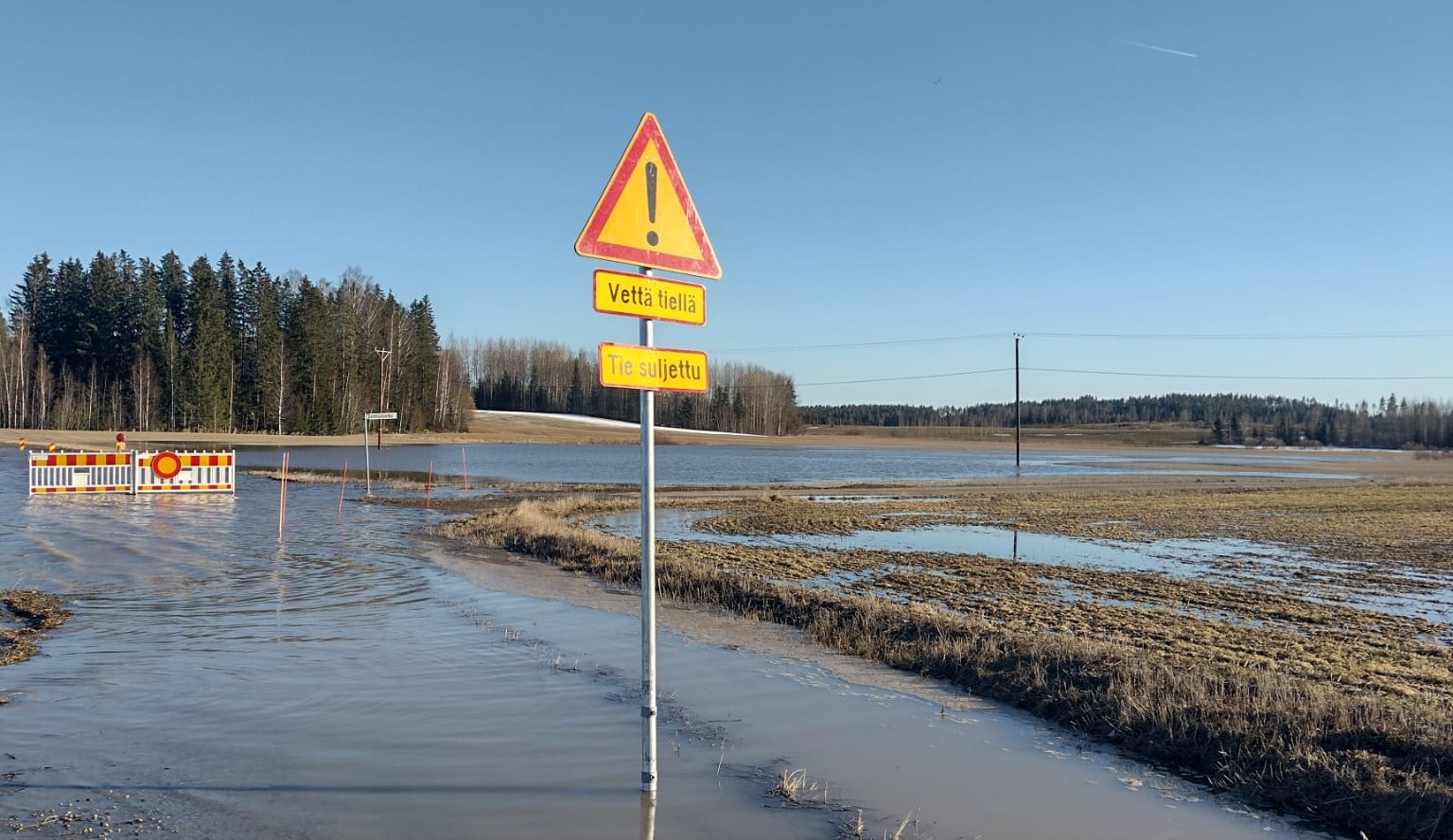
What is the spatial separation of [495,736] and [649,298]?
10.4 ft

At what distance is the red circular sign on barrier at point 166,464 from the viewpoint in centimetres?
2678

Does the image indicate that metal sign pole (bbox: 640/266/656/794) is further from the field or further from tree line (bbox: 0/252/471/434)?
tree line (bbox: 0/252/471/434)

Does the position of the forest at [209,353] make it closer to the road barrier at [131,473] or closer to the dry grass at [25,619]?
the road barrier at [131,473]

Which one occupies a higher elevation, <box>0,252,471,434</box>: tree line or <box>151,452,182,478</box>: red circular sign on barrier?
<box>0,252,471,434</box>: tree line

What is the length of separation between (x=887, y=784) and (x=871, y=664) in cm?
332

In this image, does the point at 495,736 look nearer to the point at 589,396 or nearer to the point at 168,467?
the point at 168,467

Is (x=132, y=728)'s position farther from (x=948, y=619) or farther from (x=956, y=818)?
(x=948, y=619)

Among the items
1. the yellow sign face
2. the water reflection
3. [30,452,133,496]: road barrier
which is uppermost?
the yellow sign face

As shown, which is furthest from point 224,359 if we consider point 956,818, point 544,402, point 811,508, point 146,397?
point 956,818

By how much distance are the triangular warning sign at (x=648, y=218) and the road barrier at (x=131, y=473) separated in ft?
84.6

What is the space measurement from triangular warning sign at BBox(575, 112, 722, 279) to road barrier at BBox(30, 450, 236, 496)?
2579cm

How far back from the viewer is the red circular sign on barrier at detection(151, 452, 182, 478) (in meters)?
26.8

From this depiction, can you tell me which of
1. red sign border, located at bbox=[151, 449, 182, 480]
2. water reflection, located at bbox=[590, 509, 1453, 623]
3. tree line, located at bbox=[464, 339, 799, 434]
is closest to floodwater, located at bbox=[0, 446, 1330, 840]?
water reflection, located at bbox=[590, 509, 1453, 623]

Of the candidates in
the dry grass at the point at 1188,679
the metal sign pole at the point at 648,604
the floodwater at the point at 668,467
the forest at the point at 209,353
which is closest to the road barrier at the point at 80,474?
Answer: the floodwater at the point at 668,467
